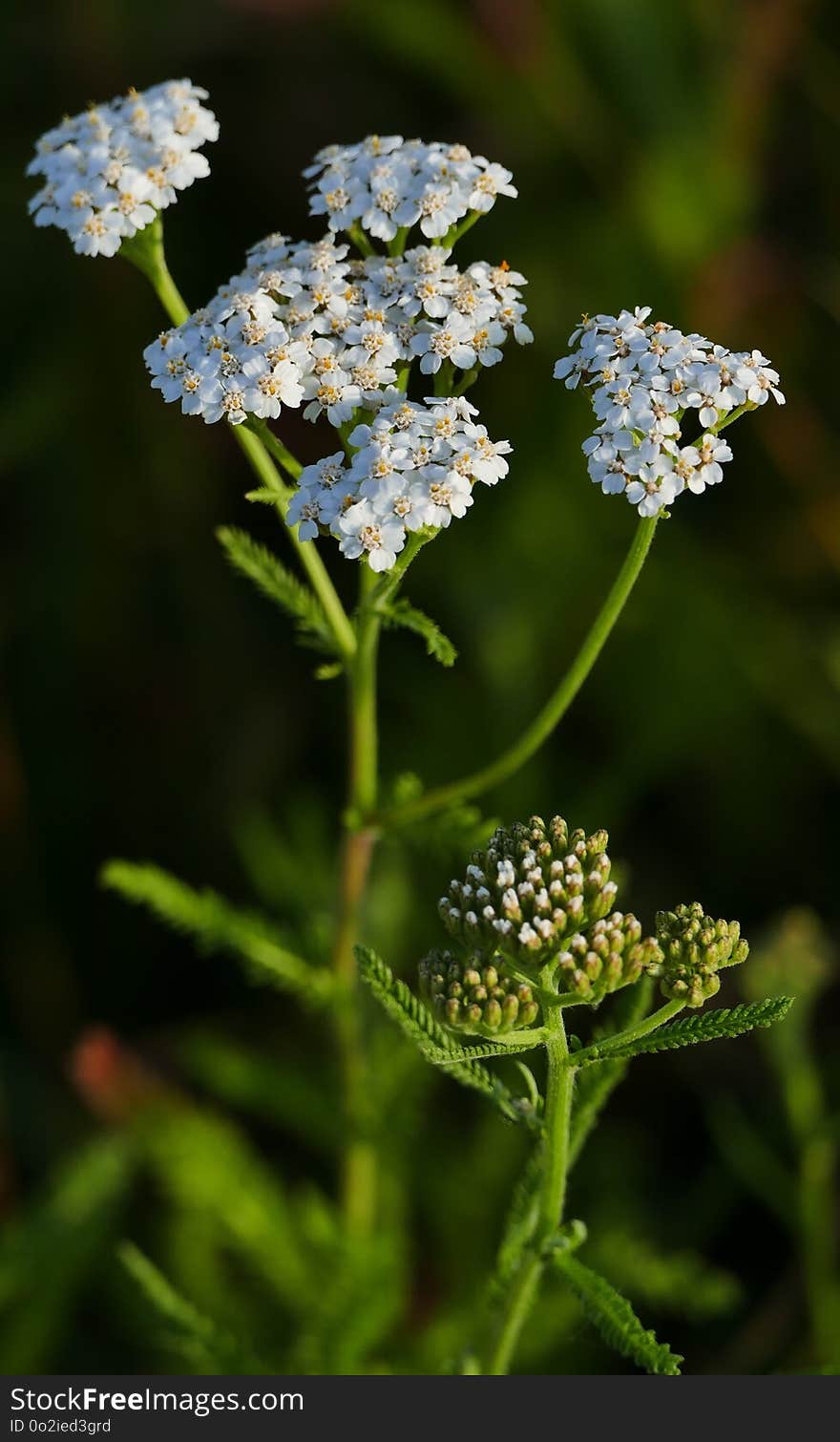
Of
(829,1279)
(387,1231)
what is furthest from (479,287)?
(829,1279)

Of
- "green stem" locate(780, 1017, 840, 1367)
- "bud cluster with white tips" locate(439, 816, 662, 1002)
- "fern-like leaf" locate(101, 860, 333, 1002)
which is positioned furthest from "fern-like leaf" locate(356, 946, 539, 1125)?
"green stem" locate(780, 1017, 840, 1367)

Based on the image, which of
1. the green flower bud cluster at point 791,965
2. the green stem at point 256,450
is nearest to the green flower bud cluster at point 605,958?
the green stem at point 256,450

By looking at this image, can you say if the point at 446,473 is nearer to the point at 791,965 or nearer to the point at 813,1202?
the point at 791,965

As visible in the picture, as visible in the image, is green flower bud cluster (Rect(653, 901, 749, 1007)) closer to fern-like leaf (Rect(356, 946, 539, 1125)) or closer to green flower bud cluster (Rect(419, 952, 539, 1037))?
green flower bud cluster (Rect(419, 952, 539, 1037))

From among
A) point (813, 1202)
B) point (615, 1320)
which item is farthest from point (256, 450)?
point (813, 1202)

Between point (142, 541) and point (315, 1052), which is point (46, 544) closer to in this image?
point (142, 541)

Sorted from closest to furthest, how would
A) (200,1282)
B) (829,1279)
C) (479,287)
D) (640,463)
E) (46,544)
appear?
(640,463), (479,287), (829,1279), (200,1282), (46,544)
